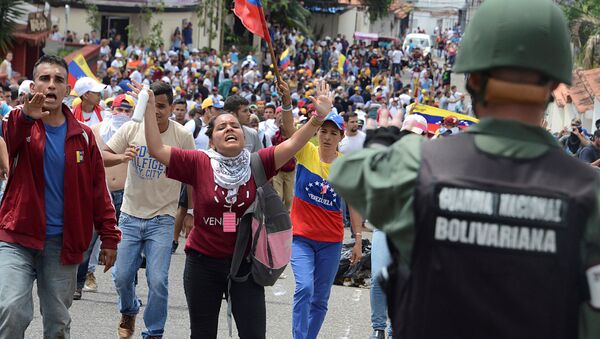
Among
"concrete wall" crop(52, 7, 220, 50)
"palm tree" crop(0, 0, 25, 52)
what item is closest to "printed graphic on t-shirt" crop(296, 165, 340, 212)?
"palm tree" crop(0, 0, 25, 52)

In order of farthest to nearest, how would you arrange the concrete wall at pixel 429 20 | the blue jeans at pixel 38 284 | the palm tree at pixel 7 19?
1. the concrete wall at pixel 429 20
2. the palm tree at pixel 7 19
3. the blue jeans at pixel 38 284

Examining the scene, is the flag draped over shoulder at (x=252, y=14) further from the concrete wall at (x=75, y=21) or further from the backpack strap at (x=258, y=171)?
the concrete wall at (x=75, y=21)

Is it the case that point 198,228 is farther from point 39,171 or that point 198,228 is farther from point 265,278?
point 39,171

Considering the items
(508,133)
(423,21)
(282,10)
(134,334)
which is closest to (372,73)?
(282,10)

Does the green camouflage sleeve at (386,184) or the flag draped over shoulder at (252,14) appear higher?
the flag draped over shoulder at (252,14)

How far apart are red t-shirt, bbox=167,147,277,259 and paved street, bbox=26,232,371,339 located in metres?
2.32

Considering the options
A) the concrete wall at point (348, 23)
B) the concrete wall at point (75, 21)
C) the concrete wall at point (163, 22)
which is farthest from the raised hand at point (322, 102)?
the concrete wall at point (348, 23)

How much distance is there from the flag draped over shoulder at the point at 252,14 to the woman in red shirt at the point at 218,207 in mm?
2945

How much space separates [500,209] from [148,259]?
549 centimetres

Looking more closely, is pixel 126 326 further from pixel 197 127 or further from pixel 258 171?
pixel 197 127

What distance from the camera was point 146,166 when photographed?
27.2ft

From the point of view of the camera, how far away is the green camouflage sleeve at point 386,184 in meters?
3.04

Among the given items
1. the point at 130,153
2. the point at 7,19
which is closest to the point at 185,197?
the point at 130,153

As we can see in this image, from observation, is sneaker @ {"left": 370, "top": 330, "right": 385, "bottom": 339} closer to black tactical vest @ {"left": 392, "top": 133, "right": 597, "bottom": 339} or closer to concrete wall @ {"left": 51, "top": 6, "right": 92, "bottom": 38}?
black tactical vest @ {"left": 392, "top": 133, "right": 597, "bottom": 339}
